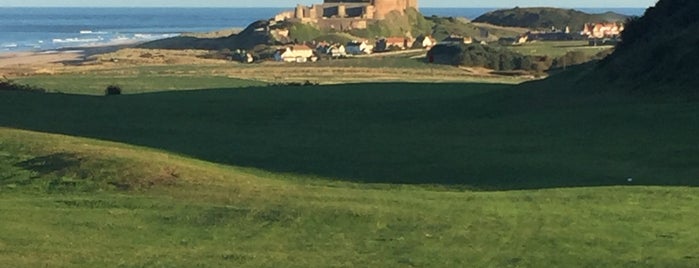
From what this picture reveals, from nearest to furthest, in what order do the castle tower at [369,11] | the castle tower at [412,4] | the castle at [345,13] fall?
the castle at [345,13]
the castle tower at [369,11]
the castle tower at [412,4]

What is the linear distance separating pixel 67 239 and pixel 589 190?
6786 millimetres

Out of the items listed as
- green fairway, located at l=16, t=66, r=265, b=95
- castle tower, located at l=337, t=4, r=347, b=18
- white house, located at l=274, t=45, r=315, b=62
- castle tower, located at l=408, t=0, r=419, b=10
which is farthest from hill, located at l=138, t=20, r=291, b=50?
green fairway, located at l=16, t=66, r=265, b=95

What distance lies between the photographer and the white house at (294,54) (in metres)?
82.9

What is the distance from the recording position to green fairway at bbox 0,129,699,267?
1039cm

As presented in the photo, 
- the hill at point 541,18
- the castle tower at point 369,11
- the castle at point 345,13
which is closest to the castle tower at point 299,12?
the castle at point 345,13

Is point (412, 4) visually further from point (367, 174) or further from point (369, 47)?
point (367, 174)

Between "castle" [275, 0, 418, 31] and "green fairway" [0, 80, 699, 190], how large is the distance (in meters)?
83.0

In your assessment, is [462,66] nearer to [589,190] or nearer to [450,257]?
[589,190]

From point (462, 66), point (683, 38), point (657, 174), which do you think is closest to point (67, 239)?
point (657, 174)

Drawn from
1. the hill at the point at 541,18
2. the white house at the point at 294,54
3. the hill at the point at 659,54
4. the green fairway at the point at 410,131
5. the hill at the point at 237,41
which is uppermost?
the hill at the point at 659,54

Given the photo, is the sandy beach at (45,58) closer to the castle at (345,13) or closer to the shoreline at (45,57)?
the shoreline at (45,57)

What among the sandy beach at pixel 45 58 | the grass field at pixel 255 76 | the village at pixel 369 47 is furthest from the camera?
the village at pixel 369 47

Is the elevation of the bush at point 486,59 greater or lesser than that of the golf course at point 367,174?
lesser

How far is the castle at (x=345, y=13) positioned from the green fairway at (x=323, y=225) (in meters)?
104
